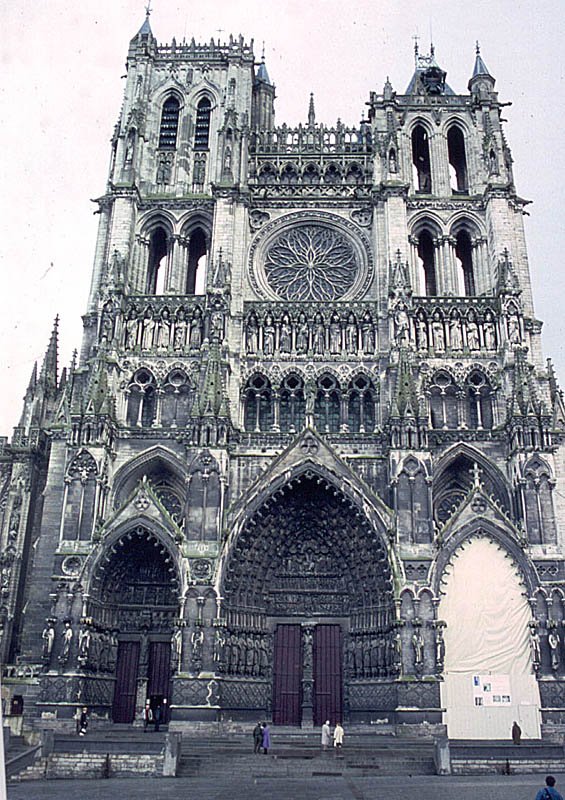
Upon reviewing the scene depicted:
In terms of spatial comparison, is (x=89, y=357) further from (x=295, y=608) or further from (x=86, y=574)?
(x=295, y=608)

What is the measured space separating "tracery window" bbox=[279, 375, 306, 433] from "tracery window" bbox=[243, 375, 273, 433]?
1.75 ft

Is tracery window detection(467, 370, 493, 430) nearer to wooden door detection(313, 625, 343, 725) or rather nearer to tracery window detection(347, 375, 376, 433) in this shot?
tracery window detection(347, 375, 376, 433)

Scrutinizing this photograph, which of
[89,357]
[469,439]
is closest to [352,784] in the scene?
[469,439]

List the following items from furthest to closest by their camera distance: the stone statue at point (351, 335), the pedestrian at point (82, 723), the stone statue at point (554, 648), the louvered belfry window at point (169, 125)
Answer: the louvered belfry window at point (169, 125), the stone statue at point (351, 335), the stone statue at point (554, 648), the pedestrian at point (82, 723)

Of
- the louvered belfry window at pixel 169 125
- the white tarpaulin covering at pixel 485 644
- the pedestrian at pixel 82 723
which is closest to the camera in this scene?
the pedestrian at pixel 82 723

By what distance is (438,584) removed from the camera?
26.4 meters

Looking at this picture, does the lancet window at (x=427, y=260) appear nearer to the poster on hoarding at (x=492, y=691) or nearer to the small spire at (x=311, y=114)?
the small spire at (x=311, y=114)

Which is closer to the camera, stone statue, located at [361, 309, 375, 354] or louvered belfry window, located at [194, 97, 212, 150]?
stone statue, located at [361, 309, 375, 354]

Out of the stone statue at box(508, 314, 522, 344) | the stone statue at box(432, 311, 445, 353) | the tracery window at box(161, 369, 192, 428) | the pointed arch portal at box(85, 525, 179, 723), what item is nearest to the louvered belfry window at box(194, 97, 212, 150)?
the tracery window at box(161, 369, 192, 428)

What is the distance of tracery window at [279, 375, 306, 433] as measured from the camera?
31.3 metres

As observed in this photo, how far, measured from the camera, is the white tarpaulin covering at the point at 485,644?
25375 mm

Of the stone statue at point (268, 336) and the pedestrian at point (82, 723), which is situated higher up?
the stone statue at point (268, 336)

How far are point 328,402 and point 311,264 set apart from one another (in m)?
7.36

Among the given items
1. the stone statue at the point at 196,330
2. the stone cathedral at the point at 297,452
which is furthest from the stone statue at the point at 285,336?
the stone statue at the point at 196,330
